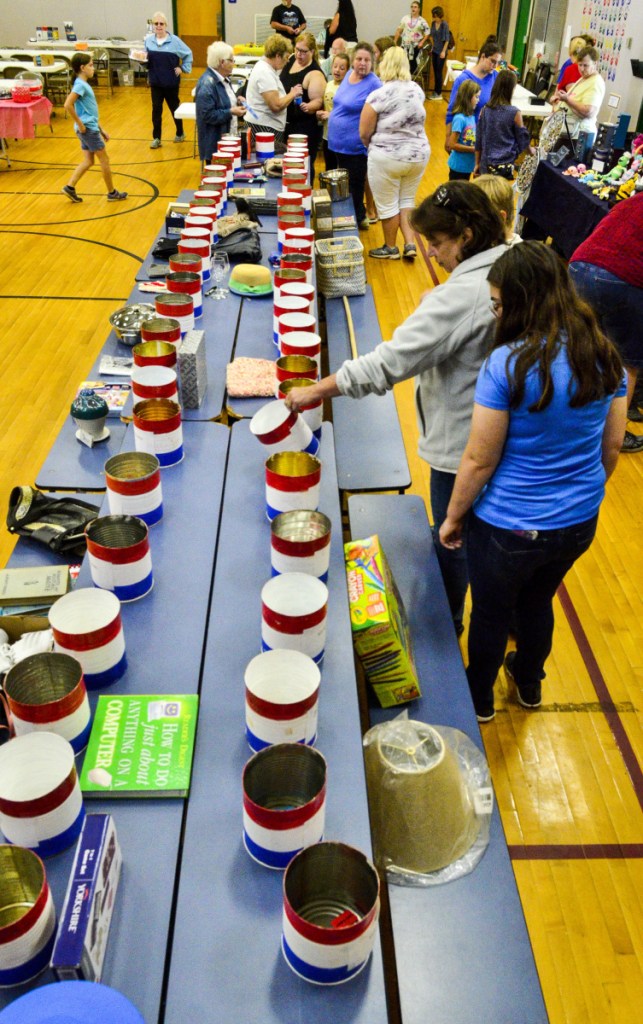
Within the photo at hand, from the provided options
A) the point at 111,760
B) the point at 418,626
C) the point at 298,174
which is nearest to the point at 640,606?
the point at 418,626

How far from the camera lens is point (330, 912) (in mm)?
1309

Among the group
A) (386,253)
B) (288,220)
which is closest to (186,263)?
(288,220)

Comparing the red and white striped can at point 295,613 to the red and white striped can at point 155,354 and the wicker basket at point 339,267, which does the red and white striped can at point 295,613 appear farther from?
the wicker basket at point 339,267

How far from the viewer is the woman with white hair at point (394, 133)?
5902mm

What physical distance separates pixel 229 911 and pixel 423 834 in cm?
56

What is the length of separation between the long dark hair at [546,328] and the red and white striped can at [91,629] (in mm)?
1071

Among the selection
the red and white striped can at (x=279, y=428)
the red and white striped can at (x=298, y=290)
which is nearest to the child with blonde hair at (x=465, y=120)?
the red and white striped can at (x=298, y=290)

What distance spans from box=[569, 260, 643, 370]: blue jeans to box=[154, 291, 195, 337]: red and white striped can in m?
1.92

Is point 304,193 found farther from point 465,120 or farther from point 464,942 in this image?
point 464,942

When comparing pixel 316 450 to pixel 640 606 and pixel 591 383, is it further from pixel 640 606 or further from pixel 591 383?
pixel 640 606

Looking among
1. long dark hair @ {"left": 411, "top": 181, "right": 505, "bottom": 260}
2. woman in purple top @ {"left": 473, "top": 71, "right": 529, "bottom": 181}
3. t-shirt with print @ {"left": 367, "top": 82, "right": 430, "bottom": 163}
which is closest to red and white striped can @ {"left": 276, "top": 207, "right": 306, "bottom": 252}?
long dark hair @ {"left": 411, "top": 181, "right": 505, "bottom": 260}

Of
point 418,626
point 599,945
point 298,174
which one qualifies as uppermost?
point 298,174

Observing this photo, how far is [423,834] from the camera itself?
1733 mm

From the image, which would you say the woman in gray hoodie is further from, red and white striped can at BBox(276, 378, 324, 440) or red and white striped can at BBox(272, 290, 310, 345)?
red and white striped can at BBox(272, 290, 310, 345)
